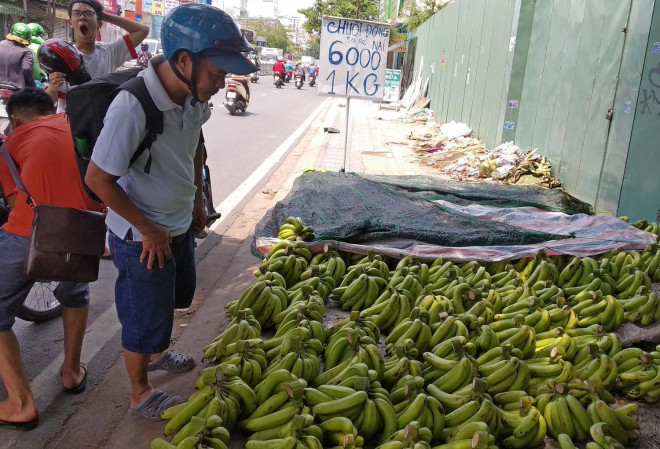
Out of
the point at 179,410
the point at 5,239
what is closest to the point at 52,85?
the point at 5,239

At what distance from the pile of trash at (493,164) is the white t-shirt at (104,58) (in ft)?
22.4

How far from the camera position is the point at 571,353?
3238 mm

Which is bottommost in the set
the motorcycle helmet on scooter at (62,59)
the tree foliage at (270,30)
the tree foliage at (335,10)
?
the motorcycle helmet on scooter at (62,59)

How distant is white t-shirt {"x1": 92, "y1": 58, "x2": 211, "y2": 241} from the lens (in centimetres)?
242

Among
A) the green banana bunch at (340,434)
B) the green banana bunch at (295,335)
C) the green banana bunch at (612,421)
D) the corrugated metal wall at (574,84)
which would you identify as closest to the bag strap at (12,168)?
the green banana bunch at (295,335)

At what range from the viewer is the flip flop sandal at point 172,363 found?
354 cm

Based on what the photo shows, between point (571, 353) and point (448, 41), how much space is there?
17268 mm

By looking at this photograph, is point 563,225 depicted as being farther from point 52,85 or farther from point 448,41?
point 448,41

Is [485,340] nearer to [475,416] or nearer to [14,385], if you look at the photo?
[475,416]

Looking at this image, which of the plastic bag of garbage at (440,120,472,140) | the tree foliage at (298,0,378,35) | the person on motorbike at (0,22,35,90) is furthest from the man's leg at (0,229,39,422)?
the tree foliage at (298,0,378,35)

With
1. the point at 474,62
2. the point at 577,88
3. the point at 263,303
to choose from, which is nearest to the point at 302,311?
the point at 263,303

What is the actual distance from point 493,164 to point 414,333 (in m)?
7.61

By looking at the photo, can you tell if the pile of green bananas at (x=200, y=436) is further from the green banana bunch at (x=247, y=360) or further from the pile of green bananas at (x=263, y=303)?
the pile of green bananas at (x=263, y=303)

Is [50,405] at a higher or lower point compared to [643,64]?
lower
